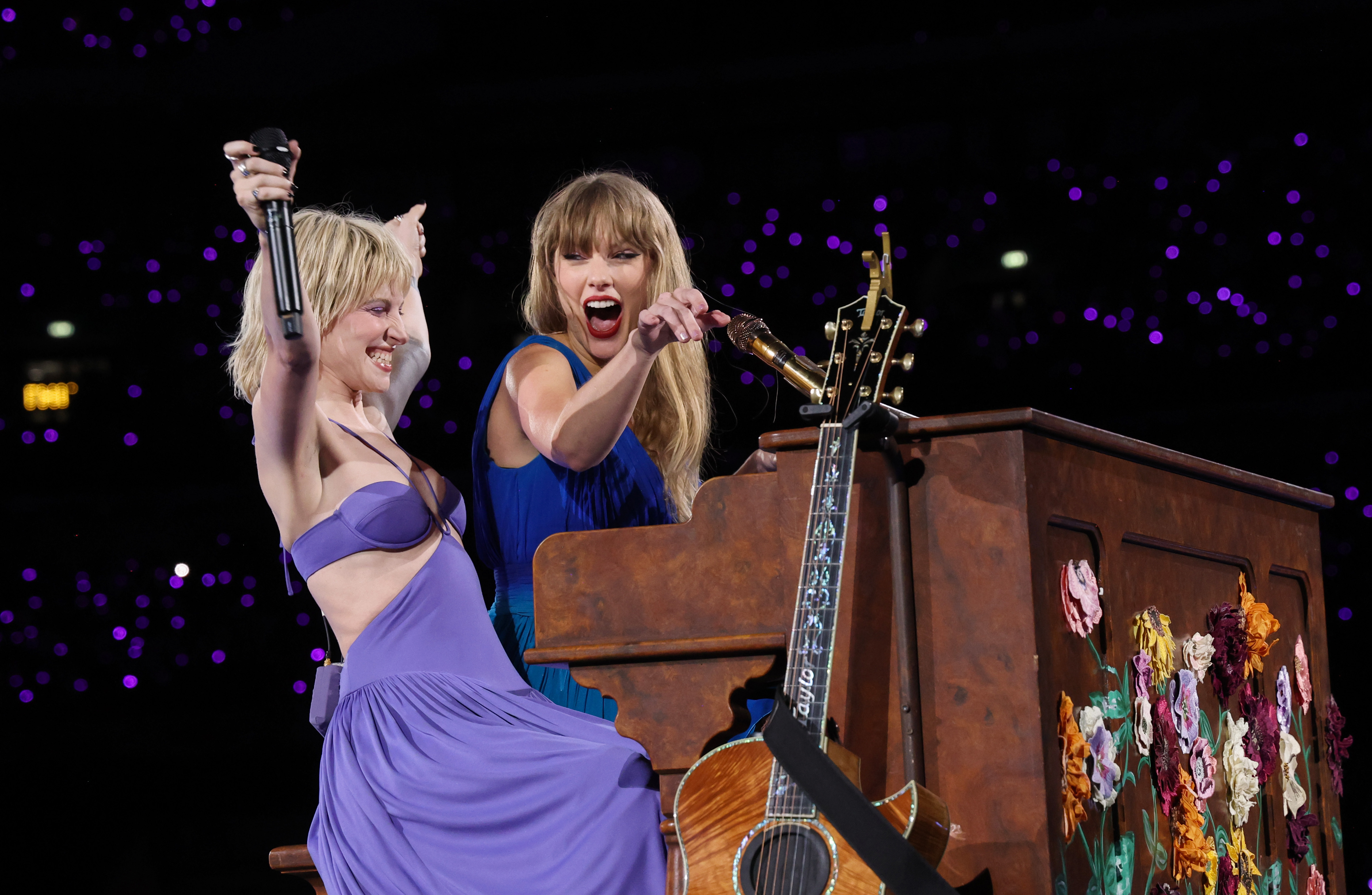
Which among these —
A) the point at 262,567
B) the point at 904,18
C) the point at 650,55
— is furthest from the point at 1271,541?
the point at 262,567

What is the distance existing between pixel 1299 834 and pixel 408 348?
142 centimetres

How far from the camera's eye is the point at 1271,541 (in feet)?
6.05

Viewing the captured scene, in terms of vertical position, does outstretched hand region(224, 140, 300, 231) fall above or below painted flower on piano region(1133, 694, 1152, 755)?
above

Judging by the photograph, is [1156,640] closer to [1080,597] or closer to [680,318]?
[1080,597]

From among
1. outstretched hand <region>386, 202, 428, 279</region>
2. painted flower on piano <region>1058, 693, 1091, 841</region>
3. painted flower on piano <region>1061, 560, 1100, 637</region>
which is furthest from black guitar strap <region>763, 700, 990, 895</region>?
outstretched hand <region>386, 202, 428, 279</region>

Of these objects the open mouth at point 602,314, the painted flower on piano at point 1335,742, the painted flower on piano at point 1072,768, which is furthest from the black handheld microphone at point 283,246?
the painted flower on piano at point 1335,742

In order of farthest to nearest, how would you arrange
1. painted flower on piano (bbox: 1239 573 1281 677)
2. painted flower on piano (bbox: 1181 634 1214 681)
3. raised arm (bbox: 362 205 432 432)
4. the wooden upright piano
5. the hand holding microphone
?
raised arm (bbox: 362 205 432 432), painted flower on piano (bbox: 1239 573 1281 677), painted flower on piano (bbox: 1181 634 1214 681), the hand holding microphone, the wooden upright piano

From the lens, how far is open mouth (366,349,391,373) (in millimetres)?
2023

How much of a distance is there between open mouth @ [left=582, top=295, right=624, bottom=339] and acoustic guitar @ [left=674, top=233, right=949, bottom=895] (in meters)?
0.75

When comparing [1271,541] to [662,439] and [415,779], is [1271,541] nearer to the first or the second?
[662,439]

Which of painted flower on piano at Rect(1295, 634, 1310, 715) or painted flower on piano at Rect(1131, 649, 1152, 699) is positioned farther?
painted flower on piano at Rect(1295, 634, 1310, 715)

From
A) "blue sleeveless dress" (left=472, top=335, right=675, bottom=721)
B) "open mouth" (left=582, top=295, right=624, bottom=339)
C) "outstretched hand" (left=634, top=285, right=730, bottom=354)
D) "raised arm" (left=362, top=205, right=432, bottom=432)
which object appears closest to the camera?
"outstretched hand" (left=634, top=285, right=730, bottom=354)

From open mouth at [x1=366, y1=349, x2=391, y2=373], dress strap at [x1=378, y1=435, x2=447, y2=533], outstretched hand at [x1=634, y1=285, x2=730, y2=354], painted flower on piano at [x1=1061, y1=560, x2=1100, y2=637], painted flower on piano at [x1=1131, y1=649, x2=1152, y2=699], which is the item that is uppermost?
open mouth at [x1=366, y1=349, x2=391, y2=373]

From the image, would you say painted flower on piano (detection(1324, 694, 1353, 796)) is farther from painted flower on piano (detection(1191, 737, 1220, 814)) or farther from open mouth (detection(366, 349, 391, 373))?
open mouth (detection(366, 349, 391, 373))
